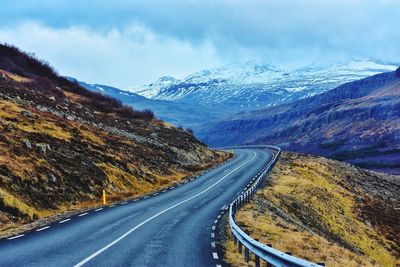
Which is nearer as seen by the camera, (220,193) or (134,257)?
(134,257)

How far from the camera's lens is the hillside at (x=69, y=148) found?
28141 mm

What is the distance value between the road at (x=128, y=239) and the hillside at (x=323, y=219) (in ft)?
5.30

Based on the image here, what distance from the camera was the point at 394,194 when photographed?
228 feet

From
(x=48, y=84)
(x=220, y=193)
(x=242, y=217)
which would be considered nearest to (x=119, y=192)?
(x=220, y=193)

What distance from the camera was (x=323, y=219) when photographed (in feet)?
133

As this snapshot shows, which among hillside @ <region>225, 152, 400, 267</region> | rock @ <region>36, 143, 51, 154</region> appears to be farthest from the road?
rock @ <region>36, 143, 51, 154</region>

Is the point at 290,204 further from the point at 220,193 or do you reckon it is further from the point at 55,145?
the point at 55,145

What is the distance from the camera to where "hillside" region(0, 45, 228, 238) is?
1108 inches

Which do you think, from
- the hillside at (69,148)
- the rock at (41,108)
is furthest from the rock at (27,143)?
the rock at (41,108)

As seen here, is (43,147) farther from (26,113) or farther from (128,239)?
(128,239)

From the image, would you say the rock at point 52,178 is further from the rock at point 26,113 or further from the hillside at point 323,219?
the rock at point 26,113

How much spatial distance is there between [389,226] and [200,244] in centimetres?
3333

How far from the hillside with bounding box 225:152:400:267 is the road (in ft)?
5.30

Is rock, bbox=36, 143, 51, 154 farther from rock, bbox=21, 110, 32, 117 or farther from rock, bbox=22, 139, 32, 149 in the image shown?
rock, bbox=21, 110, 32, 117
